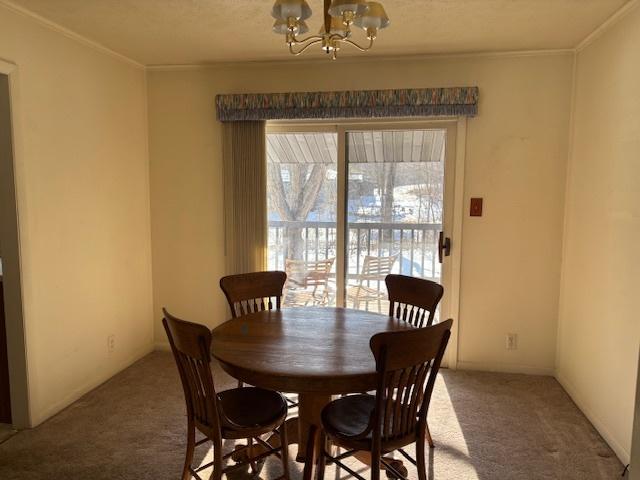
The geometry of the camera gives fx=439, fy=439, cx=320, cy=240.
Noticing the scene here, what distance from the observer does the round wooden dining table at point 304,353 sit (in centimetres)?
169

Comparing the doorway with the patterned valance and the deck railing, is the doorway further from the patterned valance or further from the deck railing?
the patterned valance

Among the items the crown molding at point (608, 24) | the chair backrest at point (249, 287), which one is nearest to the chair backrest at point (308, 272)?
the chair backrest at point (249, 287)

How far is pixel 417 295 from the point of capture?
2537 millimetres

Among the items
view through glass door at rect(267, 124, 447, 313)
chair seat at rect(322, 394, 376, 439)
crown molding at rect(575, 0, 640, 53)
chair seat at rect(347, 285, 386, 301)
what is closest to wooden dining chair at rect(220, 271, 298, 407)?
chair seat at rect(322, 394, 376, 439)

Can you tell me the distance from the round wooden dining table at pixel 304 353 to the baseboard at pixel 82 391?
1398mm

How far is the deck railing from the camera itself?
352cm

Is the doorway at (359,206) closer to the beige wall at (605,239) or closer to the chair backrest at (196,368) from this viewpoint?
the beige wall at (605,239)

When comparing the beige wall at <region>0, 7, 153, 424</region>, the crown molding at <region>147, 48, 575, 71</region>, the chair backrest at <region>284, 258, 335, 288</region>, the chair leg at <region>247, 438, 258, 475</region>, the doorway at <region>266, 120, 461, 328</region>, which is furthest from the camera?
the chair backrest at <region>284, 258, 335, 288</region>

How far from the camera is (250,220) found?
3.59 meters

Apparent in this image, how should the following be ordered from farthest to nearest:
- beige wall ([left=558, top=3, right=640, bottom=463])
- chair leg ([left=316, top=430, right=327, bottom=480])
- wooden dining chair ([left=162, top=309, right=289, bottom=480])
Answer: beige wall ([left=558, top=3, right=640, bottom=463]), chair leg ([left=316, top=430, right=327, bottom=480]), wooden dining chair ([left=162, top=309, right=289, bottom=480])

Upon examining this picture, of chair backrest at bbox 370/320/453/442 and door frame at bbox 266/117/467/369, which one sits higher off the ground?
door frame at bbox 266/117/467/369

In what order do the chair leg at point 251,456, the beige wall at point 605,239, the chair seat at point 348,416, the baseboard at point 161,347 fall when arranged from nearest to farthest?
the chair seat at point 348,416
the chair leg at point 251,456
the beige wall at point 605,239
the baseboard at point 161,347

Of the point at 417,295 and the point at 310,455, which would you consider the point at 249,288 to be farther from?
the point at 310,455

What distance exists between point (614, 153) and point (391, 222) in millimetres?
1554
